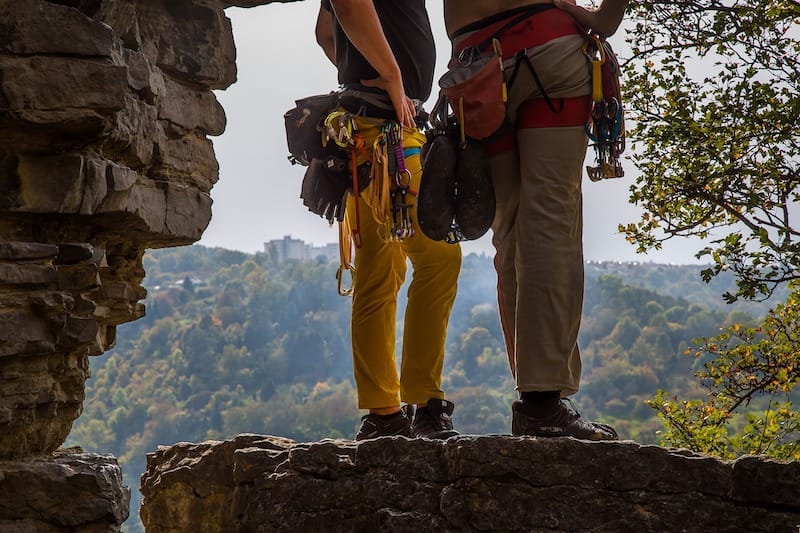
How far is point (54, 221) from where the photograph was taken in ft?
13.0

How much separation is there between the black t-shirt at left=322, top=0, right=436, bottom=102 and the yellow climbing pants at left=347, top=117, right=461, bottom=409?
0.22 m

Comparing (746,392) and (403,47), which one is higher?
(403,47)

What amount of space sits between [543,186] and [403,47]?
1.05 metres

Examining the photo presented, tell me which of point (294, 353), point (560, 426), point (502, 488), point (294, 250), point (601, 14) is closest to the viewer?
point (502, 488)

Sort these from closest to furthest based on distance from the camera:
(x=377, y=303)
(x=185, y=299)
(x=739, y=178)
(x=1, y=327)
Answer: (x=1, y=327)
(x=377, y=303)
(x=739, y=178)
(x=185, y=299)

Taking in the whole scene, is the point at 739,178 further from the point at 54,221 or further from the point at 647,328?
the point at 647,328

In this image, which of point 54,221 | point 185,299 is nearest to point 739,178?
point 54,221

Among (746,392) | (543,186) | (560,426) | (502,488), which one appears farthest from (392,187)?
(746,392)

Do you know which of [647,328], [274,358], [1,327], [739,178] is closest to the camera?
[1,327]

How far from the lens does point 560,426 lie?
149 inches

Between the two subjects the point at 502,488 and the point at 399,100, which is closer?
the point at 502,488

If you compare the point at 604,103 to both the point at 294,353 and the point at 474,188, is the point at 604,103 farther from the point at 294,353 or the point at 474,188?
the point at 294,353

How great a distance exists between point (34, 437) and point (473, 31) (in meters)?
2.23

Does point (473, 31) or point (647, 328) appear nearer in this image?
point (473, 31)
